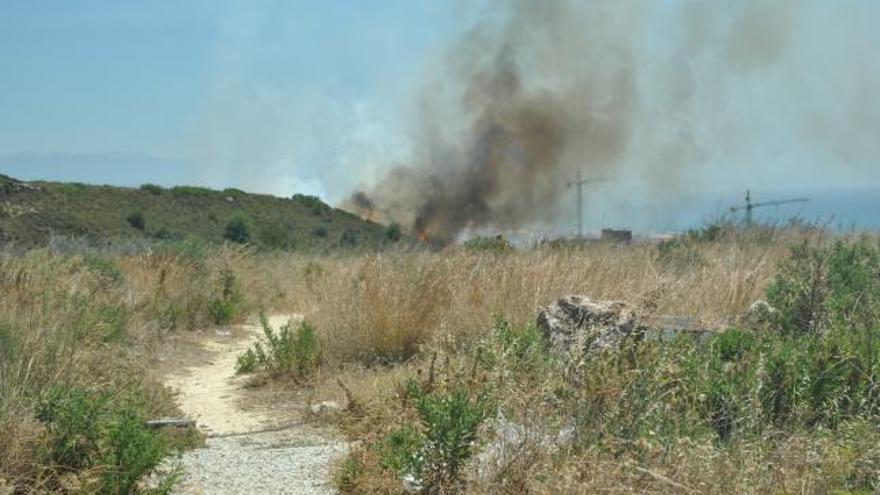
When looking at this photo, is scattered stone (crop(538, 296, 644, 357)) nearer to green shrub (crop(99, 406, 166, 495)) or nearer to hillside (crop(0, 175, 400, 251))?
green shrub (crop(99, 406, 166, 495))

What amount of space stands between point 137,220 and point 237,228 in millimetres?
5056

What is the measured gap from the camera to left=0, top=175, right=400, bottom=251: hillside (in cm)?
4466

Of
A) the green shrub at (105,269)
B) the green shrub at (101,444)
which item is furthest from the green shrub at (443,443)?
the green shrub at (105,269)

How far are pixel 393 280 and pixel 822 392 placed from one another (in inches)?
226

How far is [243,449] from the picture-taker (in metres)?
7.23

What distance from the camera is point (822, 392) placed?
6.16 metres

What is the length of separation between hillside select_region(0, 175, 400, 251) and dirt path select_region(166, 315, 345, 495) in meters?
29.6

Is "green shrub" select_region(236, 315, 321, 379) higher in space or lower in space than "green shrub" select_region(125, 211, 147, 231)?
lower

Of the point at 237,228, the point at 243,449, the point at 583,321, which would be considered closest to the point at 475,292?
the point at 583,321

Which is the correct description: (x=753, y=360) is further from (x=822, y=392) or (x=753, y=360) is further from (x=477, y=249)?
(x=477, y=249)

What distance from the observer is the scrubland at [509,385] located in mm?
5102

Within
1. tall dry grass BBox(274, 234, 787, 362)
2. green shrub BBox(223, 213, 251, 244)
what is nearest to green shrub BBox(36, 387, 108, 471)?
tall dry grass BBox(274, 234, 787, 362)

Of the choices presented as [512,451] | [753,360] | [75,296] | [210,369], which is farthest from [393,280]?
[512,451]

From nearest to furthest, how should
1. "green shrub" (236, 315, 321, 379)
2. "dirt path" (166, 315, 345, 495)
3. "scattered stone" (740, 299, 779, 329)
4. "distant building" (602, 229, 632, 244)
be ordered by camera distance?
"dirt path" (166, 315, 345, 495) → "scattered stone" (740, 299, 779, 329) → "green shrub" (236, 315, 321, 379) → "distant building" (602, 229, 632, 244)
